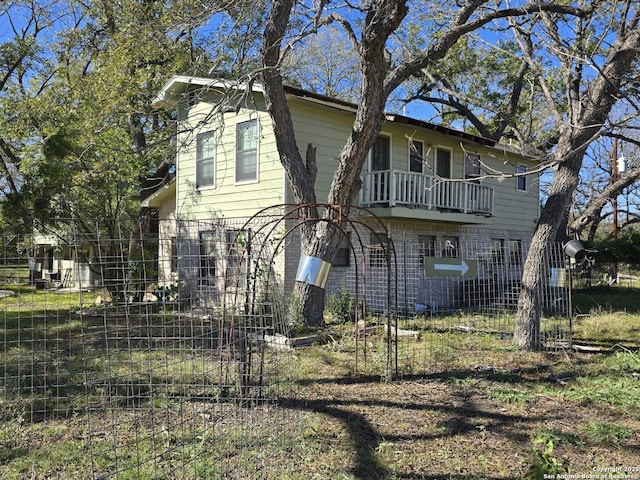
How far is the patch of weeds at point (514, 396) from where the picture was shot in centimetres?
524

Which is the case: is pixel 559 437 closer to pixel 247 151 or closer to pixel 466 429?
pixel 466 429

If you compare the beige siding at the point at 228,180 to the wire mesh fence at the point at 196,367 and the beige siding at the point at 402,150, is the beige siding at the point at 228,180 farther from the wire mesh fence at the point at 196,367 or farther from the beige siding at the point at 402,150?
the wire mesh fence at the point at 196,367

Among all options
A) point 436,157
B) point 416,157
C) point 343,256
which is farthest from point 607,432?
point 436,157

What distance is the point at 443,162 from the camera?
15547 mm

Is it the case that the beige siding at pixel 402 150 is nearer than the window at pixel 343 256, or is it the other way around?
the beige siding at pixel 402 150

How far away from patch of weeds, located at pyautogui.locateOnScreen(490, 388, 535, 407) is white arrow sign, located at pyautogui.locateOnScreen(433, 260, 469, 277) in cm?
143

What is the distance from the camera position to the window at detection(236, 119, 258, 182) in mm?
12492

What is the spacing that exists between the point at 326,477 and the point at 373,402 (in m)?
1.78

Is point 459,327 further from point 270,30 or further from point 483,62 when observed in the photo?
point 483,62

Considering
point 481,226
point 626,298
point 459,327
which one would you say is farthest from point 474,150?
point 459,327

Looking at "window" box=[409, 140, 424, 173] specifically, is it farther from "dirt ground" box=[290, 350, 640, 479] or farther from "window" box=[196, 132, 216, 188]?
"dirt ground" box=[290, 350, 640, 479]

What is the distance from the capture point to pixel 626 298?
15.8m

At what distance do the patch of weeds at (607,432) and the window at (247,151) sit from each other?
9.39 metres

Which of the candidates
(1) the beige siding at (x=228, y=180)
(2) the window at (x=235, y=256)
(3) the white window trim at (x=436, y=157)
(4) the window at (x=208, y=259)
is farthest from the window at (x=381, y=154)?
(2) the window at (x=235, y=256)
